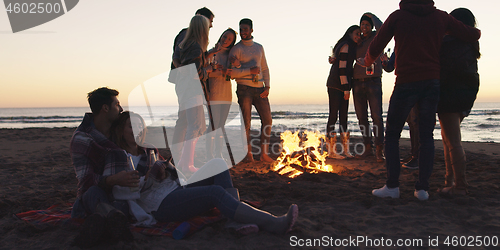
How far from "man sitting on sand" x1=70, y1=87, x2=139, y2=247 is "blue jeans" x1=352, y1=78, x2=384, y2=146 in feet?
15.6

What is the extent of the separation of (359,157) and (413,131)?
127 centimetres

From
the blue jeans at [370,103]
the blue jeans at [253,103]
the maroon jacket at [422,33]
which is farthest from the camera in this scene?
the blue jeans at [253,103]

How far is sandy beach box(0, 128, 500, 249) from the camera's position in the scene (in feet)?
8.11

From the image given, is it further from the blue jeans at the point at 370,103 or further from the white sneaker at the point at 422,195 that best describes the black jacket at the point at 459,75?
the blue jeans at the point at 370,103

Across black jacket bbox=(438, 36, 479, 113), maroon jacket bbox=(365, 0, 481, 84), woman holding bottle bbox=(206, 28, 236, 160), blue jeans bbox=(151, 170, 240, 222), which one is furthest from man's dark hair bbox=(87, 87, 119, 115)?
black jacket bbox=(438, 36, 479, 113)

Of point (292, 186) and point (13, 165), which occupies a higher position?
point (13, 165)

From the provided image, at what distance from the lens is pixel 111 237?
91.8 inches

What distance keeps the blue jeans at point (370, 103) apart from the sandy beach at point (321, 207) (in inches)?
30.3

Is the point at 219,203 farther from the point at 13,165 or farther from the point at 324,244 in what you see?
the point at 13,165

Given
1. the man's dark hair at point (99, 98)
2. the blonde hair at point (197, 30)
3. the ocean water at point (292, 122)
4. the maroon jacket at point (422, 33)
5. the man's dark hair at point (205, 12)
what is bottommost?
the ocean water at point (292, 122)

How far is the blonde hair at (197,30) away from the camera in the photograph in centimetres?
442

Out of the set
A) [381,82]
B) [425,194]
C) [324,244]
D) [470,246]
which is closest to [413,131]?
[381,82]

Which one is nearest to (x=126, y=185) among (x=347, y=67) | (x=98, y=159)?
(x=98, y=159)

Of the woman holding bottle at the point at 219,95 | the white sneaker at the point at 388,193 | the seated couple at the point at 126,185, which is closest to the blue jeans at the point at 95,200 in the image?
the seated couple at the point at 126,185
